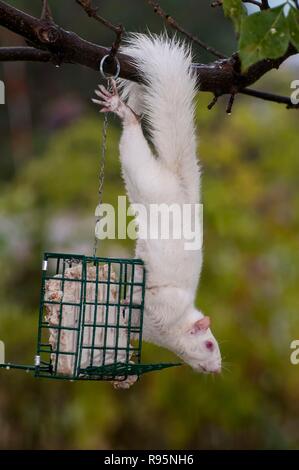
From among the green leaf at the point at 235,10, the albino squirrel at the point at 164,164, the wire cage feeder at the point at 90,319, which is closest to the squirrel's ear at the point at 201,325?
the albino squirrel at the point at 164,164

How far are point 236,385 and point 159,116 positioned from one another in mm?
3774

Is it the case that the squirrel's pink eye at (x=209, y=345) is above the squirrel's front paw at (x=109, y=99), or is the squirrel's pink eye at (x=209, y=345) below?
below

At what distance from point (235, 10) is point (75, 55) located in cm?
52

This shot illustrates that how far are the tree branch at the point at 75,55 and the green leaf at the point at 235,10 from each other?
0.45 metres

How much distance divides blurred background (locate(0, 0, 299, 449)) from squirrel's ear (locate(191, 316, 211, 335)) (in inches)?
121

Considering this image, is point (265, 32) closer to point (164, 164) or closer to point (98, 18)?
point (98, 18)

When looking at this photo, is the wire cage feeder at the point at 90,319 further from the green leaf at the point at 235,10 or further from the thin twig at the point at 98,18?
the green leaf at the point at 235,10

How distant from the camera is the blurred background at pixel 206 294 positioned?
5.97 meters

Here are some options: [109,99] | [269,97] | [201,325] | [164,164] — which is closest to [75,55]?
[109,99]

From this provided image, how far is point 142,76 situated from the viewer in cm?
245

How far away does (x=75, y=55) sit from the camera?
A: 2232 mm

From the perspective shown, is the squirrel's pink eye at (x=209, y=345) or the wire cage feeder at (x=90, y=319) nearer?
the wire cage feeder at (x=90, y=319)

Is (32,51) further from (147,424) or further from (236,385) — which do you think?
(147,424)

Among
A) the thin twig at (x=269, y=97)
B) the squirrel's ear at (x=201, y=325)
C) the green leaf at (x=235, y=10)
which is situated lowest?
the squirrel's ear at (x=201, y=325)
